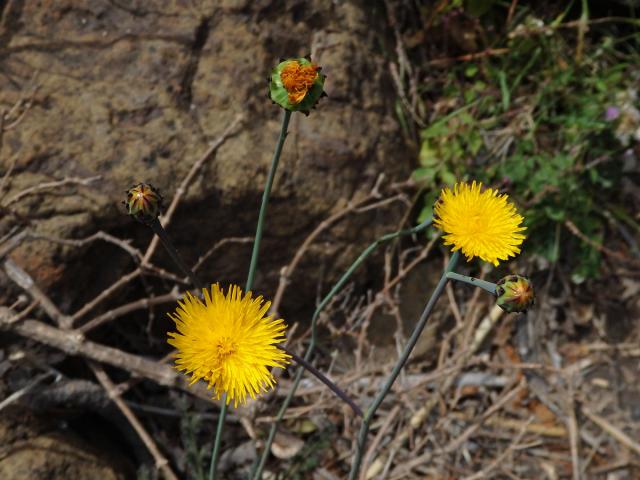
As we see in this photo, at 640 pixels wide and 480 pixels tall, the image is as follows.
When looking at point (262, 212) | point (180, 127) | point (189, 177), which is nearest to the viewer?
point (262, 212)

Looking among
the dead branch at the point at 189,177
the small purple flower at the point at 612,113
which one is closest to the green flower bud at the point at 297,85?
the dead branch at the point at 189,177

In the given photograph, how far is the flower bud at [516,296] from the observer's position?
147 cm

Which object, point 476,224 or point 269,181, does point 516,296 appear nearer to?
point 476,224

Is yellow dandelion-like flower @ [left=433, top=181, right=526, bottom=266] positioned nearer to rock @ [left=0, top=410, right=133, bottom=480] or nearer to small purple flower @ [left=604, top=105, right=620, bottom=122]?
rock @ [left=0, top=410, right=133, bottom=480]

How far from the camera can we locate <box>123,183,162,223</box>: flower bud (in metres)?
1.40

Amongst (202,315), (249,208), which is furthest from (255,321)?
(249,208)

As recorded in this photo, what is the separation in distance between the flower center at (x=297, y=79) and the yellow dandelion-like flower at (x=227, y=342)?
528 mm

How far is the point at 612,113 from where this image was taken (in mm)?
3174

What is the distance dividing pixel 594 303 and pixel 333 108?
6.55ft

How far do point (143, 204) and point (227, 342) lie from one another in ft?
1.28

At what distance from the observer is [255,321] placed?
151 centimetres

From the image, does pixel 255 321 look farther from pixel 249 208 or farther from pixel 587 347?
pixel 587 347

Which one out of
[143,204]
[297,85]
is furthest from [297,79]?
[143,204]

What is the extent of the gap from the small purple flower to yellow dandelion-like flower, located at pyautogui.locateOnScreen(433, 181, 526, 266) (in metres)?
1.89
